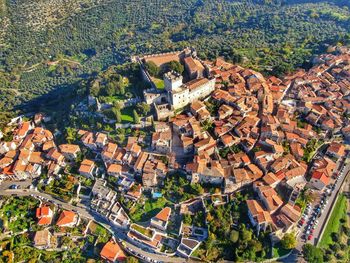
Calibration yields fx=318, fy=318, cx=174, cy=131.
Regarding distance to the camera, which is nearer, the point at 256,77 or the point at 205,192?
the point at 205,192

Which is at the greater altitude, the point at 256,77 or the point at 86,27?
the point at 256,77

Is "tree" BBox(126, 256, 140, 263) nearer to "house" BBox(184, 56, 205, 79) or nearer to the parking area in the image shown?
the parking area

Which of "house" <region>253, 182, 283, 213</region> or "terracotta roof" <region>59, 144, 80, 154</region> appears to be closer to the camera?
"house" <region>253, 182, 283, 213</region>

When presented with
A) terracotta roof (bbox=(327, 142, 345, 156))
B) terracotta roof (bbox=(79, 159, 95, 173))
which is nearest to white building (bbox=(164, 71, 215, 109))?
terracotta roof (bbox=(79, 159, 95, 173))

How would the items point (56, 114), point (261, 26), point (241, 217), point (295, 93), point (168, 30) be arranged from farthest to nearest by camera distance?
1. point (168, 30)
2. point (261, 26)
3. point (56, 114)
4. point (295, 93)
5. point (241, 217)

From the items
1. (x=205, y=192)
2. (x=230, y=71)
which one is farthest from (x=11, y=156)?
(x=230, y=71)

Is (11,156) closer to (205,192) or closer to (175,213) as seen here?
(175,213)
